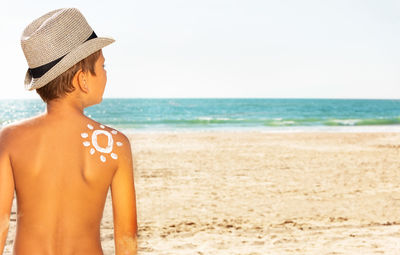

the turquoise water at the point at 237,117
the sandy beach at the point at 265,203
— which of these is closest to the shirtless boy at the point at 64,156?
the sandy beach at the point at 265,203

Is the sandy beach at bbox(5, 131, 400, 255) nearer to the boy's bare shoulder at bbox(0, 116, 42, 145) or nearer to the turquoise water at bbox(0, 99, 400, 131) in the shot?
the boy's bare shoulder at bbox(0, 116, 42, 145)

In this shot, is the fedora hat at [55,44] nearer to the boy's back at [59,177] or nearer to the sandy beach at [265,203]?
the boy's back at [59,177]

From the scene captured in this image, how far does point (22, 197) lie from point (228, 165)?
11.5 meters

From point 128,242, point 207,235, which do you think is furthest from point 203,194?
point 128,242

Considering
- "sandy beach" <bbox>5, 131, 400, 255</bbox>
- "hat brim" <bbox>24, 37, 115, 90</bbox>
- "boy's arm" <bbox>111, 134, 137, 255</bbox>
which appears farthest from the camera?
"sandy beach" <bbox>5, 131, 400, 255</bbox>

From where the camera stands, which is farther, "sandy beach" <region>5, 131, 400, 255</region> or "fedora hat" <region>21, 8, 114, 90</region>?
"sandy beach" <region>5, 131, 400, 255</region>

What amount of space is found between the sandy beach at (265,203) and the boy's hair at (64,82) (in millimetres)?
4831

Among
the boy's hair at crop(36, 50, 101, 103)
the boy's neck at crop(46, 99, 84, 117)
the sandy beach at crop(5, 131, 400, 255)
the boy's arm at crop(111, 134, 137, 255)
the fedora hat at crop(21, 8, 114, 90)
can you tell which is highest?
the fedora hat at crop(21, 8, 114, 90)

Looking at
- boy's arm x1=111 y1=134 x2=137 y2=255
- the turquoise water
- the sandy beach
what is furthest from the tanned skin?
the turquoise water

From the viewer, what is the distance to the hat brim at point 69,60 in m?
1.29

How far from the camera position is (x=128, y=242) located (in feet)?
4.73

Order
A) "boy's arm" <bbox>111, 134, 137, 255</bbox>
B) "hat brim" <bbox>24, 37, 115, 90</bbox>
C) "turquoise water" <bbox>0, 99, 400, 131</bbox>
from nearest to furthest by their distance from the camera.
→ "hat brim" <bbox>24, 37, 115, 90</bbox>, "boy's arm" <bbox>111, 134, 137, 255</bbox>, "turquoise water" <bbox>0, 99, 400, 131</bbox>

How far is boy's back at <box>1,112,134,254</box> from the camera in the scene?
138 cm

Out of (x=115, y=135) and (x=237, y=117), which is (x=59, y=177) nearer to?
(x=115, y=135)
